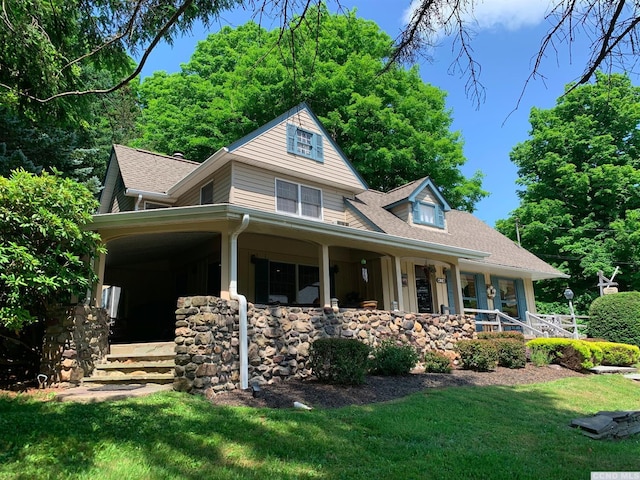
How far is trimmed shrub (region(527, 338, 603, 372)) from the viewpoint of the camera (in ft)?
39.2

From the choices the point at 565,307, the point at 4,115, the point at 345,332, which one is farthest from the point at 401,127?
the point at 4,115

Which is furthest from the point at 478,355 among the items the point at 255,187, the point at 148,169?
the point at 148,169

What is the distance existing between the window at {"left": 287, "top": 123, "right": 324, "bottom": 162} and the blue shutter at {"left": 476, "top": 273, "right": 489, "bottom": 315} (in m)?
7.74

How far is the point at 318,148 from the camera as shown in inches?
561

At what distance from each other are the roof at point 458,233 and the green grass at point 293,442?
7.95m

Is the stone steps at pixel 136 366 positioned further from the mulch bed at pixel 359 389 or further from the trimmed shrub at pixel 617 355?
the trimmed shrub at pixel 617 355

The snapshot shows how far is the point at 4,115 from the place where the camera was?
648 inches

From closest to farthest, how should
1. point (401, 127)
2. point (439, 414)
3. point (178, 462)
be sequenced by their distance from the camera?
point (178, 462), point (439, 414), point (401, 127)

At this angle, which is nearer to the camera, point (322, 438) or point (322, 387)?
point (322, 438)

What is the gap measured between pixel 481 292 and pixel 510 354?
5.74 metres

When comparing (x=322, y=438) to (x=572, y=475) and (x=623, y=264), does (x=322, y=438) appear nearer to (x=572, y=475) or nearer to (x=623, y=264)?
(x=572, y=475)

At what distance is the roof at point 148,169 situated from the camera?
13602 mm

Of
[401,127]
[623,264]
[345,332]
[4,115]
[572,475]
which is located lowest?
[572,475]

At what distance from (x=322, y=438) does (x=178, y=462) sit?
1.67m
